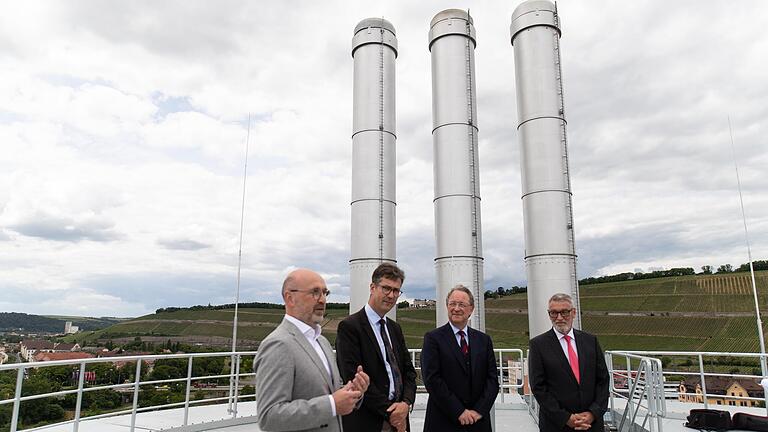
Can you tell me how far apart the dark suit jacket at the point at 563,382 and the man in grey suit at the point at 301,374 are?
2.24 metres

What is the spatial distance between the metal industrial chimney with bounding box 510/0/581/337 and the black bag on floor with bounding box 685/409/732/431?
169 inches

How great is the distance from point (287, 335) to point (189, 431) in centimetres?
553

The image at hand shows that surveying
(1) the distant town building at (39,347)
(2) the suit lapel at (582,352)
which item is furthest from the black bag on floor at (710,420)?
(1) the distant town building at (39,347)

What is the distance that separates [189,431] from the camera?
6652mm

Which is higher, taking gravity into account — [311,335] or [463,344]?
[311,335]

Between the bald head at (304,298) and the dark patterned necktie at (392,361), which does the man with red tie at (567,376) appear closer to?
the dark patterned necktie at (392,361)

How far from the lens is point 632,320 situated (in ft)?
189

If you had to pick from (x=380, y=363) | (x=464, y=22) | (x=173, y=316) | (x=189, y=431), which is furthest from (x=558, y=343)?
(x=173, y=316)

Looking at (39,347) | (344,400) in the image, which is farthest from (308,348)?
(39,347)

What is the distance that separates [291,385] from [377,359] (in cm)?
130

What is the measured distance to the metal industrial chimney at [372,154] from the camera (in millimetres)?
11727

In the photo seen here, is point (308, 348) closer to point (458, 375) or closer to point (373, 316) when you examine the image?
point (373, 316)

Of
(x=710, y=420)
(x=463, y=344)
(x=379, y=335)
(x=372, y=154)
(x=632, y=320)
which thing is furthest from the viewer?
(x=632, y=320)

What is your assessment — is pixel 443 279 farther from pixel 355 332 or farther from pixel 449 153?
pixel 355 332
